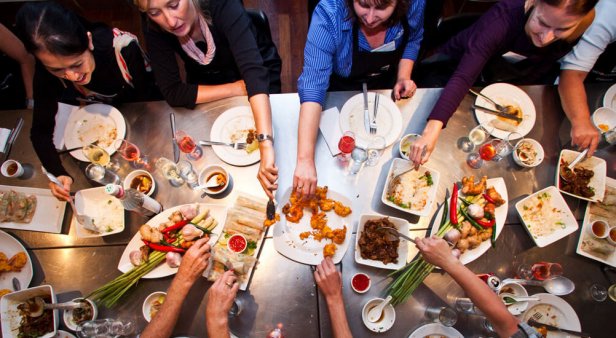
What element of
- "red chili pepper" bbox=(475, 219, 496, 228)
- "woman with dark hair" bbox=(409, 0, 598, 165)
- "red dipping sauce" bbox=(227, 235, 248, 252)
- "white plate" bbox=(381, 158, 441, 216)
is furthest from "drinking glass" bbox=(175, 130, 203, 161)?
"red chili pepper" bbox=(475, 219, 496, 228)

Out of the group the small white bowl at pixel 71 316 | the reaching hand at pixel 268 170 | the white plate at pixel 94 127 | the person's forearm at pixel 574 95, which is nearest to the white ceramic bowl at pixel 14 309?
the small white bowl at pixel 71 316

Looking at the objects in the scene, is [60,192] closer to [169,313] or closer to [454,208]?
[169,313]

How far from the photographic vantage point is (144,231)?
1880 millimetres

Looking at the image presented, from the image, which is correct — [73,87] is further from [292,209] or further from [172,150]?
[292,209]

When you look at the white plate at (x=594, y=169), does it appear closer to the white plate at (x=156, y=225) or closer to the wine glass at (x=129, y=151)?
the white plate at (x=156, y=225)

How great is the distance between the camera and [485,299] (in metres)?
1.69

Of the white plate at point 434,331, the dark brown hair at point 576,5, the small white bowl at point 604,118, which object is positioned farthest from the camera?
the small white bowl at point 604,118

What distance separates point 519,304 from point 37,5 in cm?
309

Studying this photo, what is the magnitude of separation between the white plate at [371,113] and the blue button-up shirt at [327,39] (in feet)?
0.66

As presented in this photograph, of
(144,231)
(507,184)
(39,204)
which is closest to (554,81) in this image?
(507,184)

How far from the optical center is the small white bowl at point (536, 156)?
210 centimetres

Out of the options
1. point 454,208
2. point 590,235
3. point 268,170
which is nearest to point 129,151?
point 268,170

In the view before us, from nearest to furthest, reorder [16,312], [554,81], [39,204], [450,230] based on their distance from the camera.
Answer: [16,312]
[450,230]
[39,204]
[554,81]

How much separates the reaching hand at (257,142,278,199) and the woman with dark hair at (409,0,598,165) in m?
0.87
